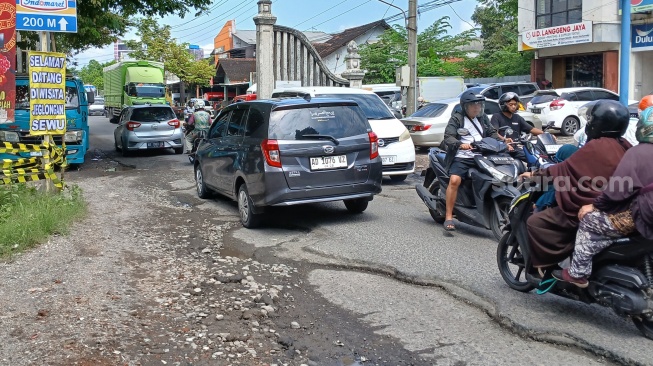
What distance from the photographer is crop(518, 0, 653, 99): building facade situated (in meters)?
30.1

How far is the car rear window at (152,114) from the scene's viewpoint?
20.8 meters

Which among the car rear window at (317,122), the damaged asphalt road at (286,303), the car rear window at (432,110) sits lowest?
the damaged asphalt road at (286,303)

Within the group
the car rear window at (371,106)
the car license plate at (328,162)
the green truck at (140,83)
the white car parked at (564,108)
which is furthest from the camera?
the green truck at (140,83)

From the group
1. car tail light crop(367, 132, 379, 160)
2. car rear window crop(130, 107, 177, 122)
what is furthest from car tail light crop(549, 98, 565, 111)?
car tail light crop(367, 132, 379, 160)

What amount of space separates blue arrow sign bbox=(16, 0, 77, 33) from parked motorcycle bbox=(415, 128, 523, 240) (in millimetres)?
6313

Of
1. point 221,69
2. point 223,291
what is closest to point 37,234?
point 223,291

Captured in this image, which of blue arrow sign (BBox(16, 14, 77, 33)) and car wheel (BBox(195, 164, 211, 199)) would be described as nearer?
blue arrow sign (BBox(16, 14, 77, 33))

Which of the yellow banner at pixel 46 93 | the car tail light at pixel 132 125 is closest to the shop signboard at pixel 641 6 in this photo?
the car tail light at pixel 132 125

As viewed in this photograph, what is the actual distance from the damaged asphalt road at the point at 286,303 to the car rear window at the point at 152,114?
11.8m

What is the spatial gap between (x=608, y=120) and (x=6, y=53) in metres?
12.4

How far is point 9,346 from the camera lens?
4.83 meters

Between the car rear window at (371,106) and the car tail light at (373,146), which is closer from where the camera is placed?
the car tail light at (373,146)

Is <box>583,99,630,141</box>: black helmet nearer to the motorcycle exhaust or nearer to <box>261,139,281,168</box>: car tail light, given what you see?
the motorcycle exhaust

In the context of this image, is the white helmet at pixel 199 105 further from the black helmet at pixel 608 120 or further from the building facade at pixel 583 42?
the building facade at pixel 583 42
